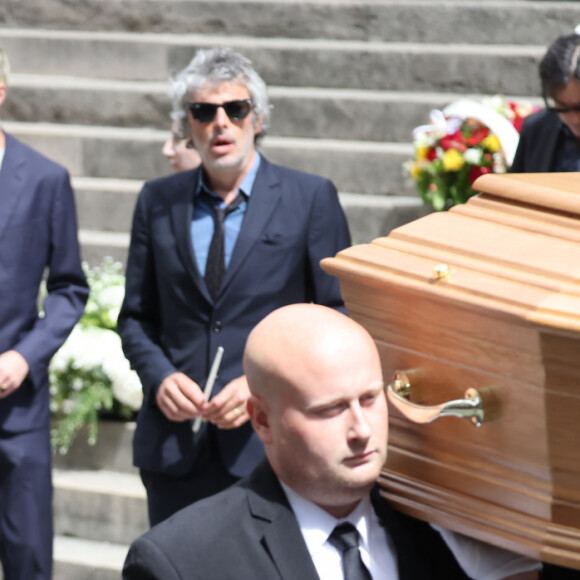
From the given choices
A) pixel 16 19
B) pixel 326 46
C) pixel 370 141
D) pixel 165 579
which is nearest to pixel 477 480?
pixel 165 579

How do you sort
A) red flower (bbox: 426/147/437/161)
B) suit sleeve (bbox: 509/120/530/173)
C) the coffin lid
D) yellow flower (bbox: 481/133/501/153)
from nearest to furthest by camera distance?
the coffin lid < suit sleeve (bbox: 509/120/530/173) < yellow flower (bbox: 481/133/501/153) < red flower (bbox: 426/147/437/161)

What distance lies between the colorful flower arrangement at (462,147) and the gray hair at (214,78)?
1802 millimetres

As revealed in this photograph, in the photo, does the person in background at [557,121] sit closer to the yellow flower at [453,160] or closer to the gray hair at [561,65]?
the gray hair at [561,65]

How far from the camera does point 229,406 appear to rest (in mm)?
3367

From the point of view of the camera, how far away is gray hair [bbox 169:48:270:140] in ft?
12.1

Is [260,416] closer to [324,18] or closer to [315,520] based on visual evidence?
[315,520]

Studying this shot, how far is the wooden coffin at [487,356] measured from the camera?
180 cm

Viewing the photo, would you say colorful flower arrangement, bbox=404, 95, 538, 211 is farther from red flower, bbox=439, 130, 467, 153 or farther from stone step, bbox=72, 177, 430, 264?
stone step, bbox=72, 177, 430, 264

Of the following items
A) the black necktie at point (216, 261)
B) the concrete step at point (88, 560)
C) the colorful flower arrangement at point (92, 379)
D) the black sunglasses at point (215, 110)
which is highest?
the black sunglasses at point (215, 110)

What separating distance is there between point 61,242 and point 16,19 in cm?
401

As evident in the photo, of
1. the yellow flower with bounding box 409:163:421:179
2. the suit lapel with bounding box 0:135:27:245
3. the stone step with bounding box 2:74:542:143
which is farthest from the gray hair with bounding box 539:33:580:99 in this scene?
the stone step with bounding box 2:74:542:143

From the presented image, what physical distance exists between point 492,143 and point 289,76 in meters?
1.75

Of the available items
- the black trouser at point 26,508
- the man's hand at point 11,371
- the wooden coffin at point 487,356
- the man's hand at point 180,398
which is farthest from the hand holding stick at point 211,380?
the wooden coffin at point 487,356

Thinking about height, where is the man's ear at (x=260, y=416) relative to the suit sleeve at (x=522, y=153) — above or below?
above
